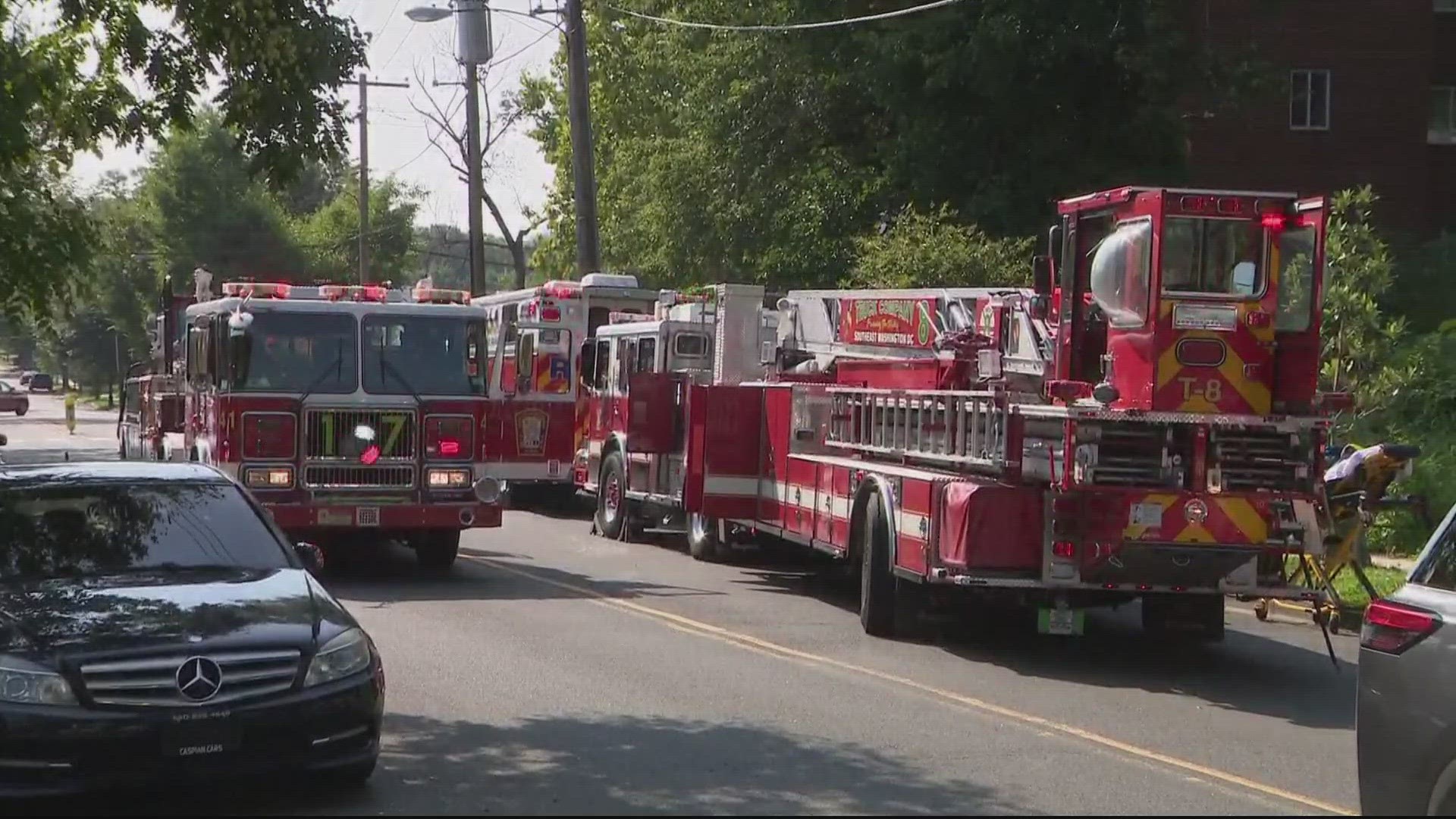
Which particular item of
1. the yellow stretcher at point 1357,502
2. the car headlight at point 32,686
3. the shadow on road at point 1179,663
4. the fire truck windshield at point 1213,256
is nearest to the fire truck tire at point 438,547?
the shadow on road at point 1179,663

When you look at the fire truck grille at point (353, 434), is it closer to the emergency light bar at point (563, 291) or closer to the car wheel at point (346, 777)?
the car wheel at point (346, 777)

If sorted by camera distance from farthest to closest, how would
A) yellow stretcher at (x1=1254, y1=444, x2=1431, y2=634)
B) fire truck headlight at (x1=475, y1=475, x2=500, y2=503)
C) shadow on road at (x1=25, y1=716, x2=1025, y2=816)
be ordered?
fire truck headlight at (x1=475, y1=475, x2=500, y2=503)
yellow stretcher at (x1=1254, y1=444, x2=1431, y2=634)
shadow on road at (x1=25, y1=716, x2=1025, y2=816)

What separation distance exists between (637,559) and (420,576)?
298 centimetres

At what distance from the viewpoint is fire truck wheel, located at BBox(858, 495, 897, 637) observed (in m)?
13.4

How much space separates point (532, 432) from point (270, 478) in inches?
337

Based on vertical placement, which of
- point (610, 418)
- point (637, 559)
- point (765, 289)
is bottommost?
point (637, 559)

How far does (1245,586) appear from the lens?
1193 cm

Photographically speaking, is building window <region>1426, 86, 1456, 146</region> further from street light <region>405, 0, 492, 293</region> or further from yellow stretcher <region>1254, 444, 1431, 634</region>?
yellow stretcher <region>1254, 444, 1431, 634</region>

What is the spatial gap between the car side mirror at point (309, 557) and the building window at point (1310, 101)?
32.3 meters

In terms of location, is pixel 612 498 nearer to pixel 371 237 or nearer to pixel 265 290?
pixel 265 290

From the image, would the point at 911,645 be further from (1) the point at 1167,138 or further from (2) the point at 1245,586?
(1) the point at 1167,138

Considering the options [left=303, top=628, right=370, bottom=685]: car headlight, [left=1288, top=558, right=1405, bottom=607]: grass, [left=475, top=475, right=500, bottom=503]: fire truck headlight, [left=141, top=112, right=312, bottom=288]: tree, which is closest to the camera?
[left=303, top=628, right=370, bottom=685]: car headlight

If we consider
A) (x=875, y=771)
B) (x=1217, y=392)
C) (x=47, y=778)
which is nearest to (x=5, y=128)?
(x=47, y=778)

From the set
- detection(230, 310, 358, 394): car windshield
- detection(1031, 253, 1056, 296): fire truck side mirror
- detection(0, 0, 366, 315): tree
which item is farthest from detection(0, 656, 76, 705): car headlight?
detection(230, 310, 358, 394): car windshield
